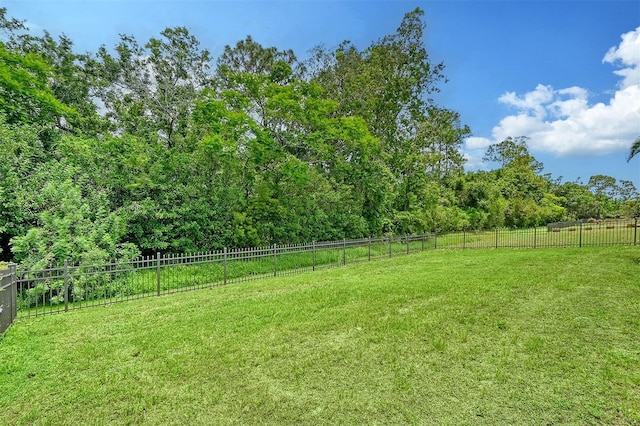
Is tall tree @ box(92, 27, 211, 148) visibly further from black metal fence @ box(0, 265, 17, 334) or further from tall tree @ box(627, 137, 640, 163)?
tall tree @ box(627, 137, 640, 163)

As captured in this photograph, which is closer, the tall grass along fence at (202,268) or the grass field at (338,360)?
the grass field at (338,360)

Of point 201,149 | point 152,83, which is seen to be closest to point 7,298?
point 201,149

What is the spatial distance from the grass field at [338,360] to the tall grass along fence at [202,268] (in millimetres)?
988

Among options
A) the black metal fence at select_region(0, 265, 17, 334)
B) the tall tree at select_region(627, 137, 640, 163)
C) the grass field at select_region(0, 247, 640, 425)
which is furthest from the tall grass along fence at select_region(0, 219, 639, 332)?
the tall tree at select_region(627, 137, 640, 163)

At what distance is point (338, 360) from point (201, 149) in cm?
1229

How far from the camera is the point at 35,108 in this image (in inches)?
540

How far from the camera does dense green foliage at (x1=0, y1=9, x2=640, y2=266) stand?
10.2 metres

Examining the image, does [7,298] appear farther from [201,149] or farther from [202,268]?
[201,149]

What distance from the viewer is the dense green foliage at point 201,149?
10203 mm

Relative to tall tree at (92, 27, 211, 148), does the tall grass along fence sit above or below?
below

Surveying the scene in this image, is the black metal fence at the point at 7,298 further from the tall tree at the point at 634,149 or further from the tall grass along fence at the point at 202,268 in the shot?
the tall tree at the point at 634,149

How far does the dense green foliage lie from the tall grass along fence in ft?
2.60

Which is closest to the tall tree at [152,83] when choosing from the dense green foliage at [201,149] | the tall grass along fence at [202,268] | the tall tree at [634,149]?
the dense green foliage at [201,149]

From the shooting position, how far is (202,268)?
1141 cm
